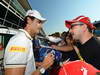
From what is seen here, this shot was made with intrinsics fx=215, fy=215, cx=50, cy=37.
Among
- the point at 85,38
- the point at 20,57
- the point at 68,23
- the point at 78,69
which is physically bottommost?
the point at 78,69

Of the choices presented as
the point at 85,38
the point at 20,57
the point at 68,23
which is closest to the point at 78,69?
the point at 20,57

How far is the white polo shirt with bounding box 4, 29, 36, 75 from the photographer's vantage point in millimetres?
2494

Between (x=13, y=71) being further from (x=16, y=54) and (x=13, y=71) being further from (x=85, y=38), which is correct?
(x=85, y=38)

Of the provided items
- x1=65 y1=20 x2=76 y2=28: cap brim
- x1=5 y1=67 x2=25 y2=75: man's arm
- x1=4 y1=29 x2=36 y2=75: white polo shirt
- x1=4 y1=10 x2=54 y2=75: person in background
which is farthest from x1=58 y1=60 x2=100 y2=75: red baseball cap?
x1=65 y1=20 x2=76 y2=28: cap brim

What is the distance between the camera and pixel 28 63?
8.88 feet

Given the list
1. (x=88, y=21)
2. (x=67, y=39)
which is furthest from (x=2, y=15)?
(x=88, y=21)

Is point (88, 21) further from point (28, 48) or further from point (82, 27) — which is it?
point (28, 48)

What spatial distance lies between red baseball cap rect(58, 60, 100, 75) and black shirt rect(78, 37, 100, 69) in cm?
57

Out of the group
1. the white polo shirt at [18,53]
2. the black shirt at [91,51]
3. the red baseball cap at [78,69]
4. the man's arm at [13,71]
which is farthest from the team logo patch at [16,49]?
the black shirt at [91,51]

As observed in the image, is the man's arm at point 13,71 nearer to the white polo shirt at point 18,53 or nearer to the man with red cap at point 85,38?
the white polo shirt at point 18,53

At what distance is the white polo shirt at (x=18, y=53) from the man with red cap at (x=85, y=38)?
1096 millimetres

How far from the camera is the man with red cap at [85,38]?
3357 mm

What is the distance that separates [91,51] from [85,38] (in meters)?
0.34

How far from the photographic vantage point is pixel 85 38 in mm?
3672
